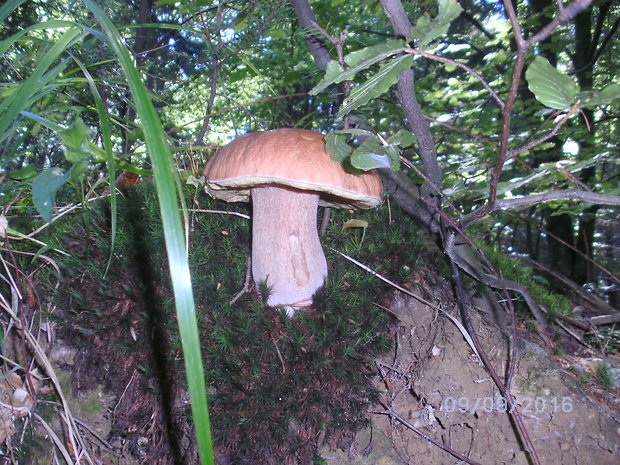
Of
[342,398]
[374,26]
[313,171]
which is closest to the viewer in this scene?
[313,171]

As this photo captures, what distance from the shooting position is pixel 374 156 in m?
1.19

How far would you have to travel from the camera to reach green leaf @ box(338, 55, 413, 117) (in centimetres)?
97

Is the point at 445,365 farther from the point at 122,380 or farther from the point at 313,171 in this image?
the point at 122,380

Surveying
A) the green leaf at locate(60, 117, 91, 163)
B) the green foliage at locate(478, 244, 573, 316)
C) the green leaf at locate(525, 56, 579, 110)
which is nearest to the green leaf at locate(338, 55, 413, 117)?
the green leaf at locate(525, 56, 579, 110)

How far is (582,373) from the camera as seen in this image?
6.46ft

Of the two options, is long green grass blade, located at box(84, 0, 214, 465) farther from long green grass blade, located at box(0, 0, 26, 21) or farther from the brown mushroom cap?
the brown mushroom cap

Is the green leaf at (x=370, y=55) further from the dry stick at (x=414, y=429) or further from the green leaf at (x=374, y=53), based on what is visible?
the dry stick at (x=414, y=429)

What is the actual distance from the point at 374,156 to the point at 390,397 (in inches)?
49.0

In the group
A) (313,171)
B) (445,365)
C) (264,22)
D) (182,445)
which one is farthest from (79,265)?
(445,365)

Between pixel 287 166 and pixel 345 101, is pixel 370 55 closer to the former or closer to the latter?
pixel 345 101

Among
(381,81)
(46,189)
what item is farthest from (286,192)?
(46,189)

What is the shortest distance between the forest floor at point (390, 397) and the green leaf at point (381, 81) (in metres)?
1.19

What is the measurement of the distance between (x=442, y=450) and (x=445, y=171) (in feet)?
4.70

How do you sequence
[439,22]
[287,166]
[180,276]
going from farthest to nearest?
[287,166], [439,22], [180,276]
